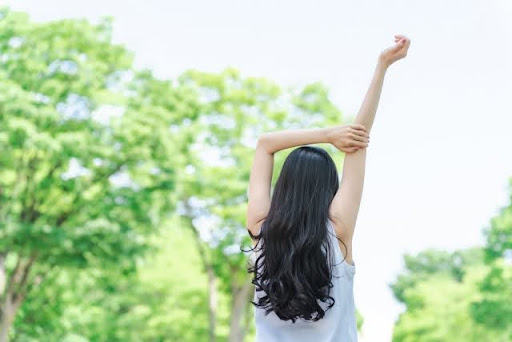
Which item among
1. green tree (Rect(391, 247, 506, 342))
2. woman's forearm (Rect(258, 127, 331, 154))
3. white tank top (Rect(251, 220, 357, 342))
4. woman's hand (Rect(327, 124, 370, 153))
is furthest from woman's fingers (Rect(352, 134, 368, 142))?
green tree (Rect(391, 247, 506, 342))

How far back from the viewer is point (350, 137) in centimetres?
296

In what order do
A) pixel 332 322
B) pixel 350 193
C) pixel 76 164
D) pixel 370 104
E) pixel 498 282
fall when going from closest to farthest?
pixel 332 322, pixel 350 193, pixel 370 104, pixel 76 164, pixel 498 282

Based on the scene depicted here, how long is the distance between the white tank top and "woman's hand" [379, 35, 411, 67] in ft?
2.14

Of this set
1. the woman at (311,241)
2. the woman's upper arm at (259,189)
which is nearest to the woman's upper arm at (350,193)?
the woman at (311,241)

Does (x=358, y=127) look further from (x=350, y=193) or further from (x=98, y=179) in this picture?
(x=98, y=179)

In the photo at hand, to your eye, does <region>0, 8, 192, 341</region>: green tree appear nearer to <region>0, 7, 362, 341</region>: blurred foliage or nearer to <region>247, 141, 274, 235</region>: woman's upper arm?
<region>0, 7, 362, 341</region>: blurred foliage

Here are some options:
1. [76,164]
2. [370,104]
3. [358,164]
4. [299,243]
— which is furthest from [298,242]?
[76,164]

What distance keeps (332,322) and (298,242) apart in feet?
0.94

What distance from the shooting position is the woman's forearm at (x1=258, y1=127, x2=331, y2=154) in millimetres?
3041

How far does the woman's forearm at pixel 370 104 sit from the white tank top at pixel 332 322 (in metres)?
0.39

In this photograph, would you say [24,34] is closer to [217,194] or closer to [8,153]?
[8,153]

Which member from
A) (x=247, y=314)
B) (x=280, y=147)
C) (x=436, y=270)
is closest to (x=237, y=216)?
(x=247, y=314)

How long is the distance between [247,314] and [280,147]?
33.2m

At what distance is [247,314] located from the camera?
35719mm
